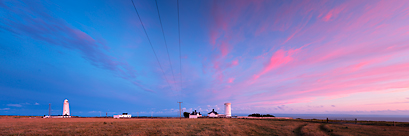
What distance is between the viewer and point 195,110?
100125 mm

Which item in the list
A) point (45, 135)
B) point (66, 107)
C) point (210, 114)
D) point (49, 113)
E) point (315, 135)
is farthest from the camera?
point (210, 114)

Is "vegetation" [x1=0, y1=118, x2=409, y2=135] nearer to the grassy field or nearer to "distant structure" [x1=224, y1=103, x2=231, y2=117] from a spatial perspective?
the grassy field

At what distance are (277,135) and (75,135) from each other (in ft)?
90.2

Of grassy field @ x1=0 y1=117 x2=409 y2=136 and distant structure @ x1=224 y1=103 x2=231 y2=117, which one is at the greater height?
grassy field @ x1=0 y1=117 x2=409 y2=136

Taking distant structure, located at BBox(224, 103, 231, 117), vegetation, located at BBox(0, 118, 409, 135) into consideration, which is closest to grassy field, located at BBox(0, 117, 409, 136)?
vegetation, located at BBox(0, 118, 409, 135)

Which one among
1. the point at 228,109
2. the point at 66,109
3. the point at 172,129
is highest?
the point at 172,129

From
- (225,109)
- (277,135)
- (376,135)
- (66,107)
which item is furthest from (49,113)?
(376,135)

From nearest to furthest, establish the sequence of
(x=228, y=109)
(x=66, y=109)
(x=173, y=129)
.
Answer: (x=173, y=129), (x=66, y=109), (x=228, y=109)

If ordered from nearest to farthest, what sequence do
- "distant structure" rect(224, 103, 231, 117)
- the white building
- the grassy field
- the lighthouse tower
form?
the grassy field, the white building, the lighthouse tower, "distant structure" rect(224, 103, 231, 117)

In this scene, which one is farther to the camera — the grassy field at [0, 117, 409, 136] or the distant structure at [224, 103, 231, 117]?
the distant structure at [224, 103, 231, 117]

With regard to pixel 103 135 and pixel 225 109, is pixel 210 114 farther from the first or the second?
pixel 103 135

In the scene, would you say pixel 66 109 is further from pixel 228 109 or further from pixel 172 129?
pixel 172 129

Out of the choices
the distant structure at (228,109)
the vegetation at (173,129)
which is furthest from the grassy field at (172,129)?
the distant structure at (228,109)

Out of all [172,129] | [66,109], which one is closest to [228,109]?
[172,129]
